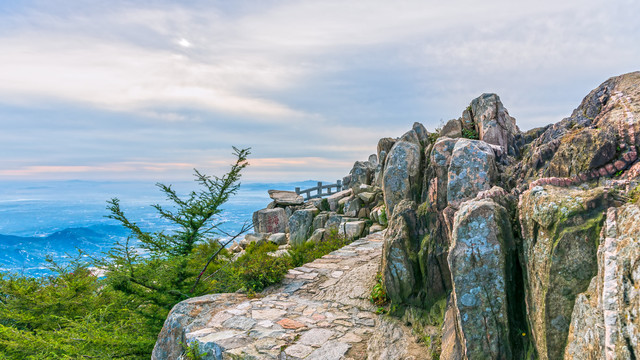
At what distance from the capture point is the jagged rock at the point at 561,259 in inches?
125

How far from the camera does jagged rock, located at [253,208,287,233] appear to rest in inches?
901

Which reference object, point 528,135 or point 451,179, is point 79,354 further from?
point 528,135

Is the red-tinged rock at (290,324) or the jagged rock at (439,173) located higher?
the jagged rock at (439,173)

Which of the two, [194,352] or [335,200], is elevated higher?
[335,200]

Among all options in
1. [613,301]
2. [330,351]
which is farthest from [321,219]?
[613,301]

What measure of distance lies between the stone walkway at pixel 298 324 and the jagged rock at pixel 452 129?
16.5 feet

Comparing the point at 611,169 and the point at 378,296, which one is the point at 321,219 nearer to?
the point at 378,296

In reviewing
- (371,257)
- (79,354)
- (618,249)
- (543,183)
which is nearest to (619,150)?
(543,183)

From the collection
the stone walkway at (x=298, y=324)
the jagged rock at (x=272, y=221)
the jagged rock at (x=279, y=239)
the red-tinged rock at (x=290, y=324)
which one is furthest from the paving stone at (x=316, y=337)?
the jagged rock at (x=272, y=221)

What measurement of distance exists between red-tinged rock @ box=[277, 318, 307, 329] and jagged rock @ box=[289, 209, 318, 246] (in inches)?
469

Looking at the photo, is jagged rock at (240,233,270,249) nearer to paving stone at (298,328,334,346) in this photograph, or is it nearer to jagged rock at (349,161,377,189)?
jagged rock at (349,161,377,189)

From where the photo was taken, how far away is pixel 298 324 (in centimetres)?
641

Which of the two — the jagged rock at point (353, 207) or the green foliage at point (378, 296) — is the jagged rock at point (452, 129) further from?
the jagged rock at point (353, 207)

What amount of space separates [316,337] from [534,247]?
3840 millimetres
